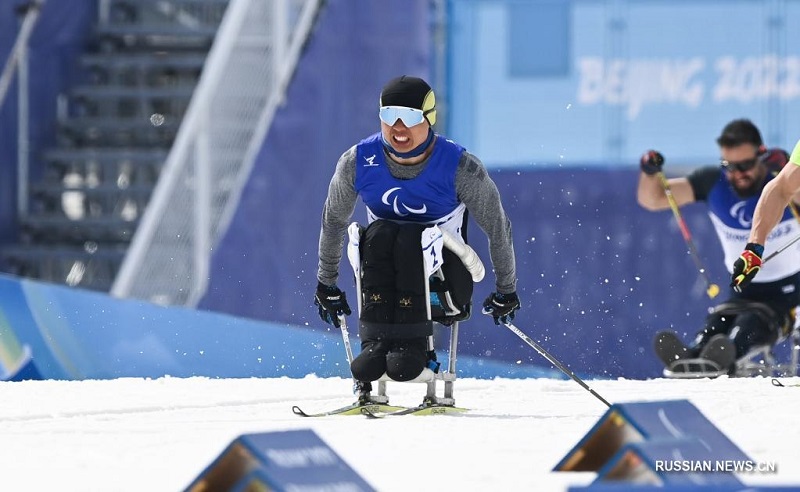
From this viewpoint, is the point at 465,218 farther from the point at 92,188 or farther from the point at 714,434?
the point at 92,188

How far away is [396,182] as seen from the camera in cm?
605

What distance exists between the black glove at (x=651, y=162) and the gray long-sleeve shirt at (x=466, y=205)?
268 centimetres

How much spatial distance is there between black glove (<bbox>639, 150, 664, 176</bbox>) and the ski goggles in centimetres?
302

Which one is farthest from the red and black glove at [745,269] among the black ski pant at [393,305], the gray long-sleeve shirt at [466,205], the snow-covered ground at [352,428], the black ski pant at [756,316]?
the black ski pant at [756,316]

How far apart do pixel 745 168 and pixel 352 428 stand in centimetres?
386

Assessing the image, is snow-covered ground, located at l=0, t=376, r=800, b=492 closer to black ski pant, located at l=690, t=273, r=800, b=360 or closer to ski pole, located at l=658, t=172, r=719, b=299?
black ski pant, located at l=690, t=273, r=800, b=360

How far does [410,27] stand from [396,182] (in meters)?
3.67

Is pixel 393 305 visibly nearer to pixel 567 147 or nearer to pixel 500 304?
pixel 500 304

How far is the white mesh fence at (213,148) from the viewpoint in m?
10.4

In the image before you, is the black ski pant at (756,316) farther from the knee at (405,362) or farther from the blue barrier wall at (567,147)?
the knee at (405,362)

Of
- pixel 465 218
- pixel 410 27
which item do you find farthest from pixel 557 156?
pixel 465 218

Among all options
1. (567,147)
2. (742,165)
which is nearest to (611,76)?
(567,147)

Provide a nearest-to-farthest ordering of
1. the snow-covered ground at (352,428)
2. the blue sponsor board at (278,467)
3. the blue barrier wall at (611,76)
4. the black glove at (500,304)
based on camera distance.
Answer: the blue sponsor board at (278,467) → the snow-covered ground at (352,428) → the black glove at (500,304) → the blue barrier wall at (611,76)

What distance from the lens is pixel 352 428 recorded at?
537 centimetres
